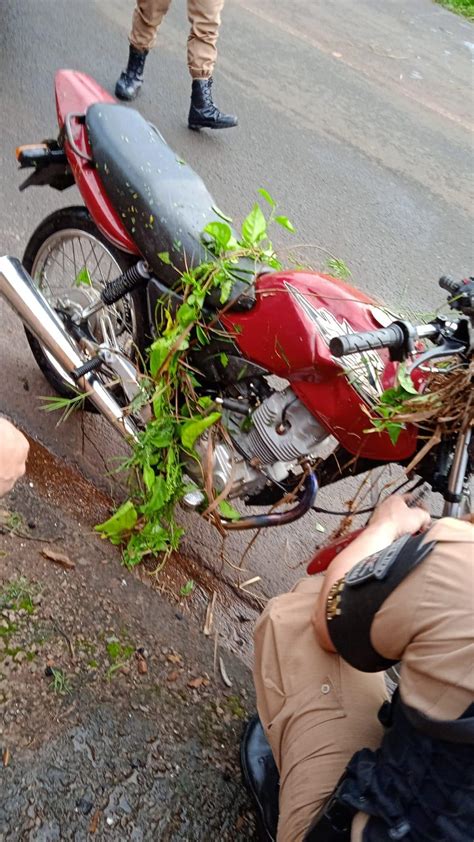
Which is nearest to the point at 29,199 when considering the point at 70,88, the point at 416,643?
the point at 70,88

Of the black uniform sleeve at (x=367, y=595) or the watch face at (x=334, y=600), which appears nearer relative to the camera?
the black uniform sleeve at (x=367, y=595)

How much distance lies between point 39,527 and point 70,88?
150cm

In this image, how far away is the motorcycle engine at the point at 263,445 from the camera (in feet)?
7.50

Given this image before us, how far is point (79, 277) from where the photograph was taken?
2.86 m

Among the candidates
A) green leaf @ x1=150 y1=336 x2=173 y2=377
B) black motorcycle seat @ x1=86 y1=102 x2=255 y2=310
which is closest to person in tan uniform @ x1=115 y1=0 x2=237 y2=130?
black motorcycle seat @ x1=86 y1=102 x2=255 y2=310

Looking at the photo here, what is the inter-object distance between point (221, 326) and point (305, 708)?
3.52 feet

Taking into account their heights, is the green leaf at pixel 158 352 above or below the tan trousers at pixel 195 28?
below

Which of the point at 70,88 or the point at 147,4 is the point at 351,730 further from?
the point at 147,4

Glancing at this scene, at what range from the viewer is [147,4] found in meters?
4.75

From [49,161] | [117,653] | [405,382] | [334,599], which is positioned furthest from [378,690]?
[49,161]

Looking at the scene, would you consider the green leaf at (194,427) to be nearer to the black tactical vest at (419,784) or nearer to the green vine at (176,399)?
the green vine at (176,399)

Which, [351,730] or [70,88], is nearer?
[351,730]

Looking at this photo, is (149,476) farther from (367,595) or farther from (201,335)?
(367,595)

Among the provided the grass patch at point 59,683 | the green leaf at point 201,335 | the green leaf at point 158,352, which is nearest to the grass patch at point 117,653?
the grass patch at point 59,683
